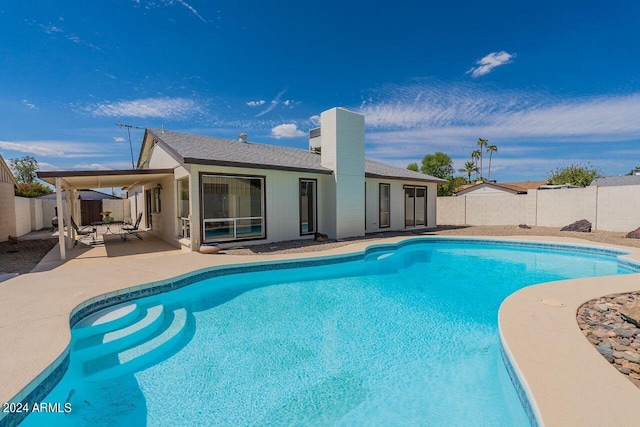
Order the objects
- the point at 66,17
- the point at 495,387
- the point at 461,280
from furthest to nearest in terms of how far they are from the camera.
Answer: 1. the point at 66,17
2. the point at 461,280
3. the point at 495,387

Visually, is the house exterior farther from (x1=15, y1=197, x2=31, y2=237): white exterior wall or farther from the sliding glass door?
(x1=15, y1=197, x2=31, y2=237): white exterior wall

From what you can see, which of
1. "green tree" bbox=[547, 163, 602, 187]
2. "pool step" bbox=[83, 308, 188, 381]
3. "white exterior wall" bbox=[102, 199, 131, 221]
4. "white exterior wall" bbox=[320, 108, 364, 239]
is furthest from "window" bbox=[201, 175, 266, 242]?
"green tree" bbox=[547, 163, 602, 187]

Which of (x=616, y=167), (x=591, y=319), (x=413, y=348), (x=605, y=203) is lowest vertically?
(x=413, y=348)

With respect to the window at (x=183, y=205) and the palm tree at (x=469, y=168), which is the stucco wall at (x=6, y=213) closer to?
the window at (x=183, y=205)

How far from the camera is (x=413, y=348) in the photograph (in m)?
4.30

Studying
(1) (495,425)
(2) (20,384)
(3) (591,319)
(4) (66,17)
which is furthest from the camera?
(4) (66,17)

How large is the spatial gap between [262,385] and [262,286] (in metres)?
3.83

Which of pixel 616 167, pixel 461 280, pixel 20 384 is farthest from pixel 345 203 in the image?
pixel 616 167

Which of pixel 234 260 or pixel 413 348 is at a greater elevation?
pixel 234 260

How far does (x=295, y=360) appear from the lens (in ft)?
13.1

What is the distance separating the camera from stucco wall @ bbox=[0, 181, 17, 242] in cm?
1235

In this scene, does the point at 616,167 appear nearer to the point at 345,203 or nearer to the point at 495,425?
the point at 345,203

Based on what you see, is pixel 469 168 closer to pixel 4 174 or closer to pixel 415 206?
pixel 415 206

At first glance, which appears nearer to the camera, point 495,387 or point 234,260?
point 495,387
